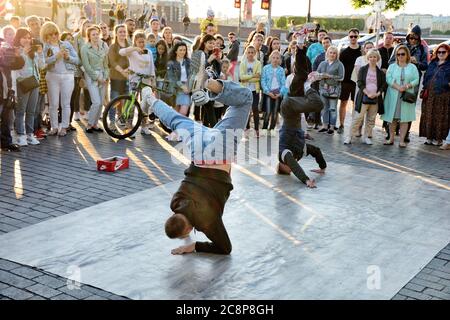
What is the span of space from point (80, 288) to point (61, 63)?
6736 mm

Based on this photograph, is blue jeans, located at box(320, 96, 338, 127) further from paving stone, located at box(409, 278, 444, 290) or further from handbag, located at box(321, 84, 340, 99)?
paving stone, located at box(409, 278, 444, 290)

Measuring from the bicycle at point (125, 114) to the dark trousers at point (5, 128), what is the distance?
1.71 metres

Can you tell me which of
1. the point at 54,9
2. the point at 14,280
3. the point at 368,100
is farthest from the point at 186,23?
the point at 14,280

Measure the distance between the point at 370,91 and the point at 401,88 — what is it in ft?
1.92

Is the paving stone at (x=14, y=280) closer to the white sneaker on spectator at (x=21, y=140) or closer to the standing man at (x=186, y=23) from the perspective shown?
the white sneaker on spectator at (x=21, y=140)

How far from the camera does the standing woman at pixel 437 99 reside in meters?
11.3

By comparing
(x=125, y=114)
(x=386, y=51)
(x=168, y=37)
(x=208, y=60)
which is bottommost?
(x=125, y=114)

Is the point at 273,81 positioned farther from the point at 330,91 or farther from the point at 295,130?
the point at 295,130

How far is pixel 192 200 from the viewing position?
17.7ft

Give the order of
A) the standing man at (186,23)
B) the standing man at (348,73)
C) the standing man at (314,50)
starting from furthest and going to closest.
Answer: the standing man at (186,23), the standing man at (314,50), the standing man at (348,73)

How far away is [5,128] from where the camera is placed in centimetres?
961

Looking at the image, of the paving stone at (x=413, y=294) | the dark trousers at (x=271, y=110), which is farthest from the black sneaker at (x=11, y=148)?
the paving stone at (x=413, y=294)
